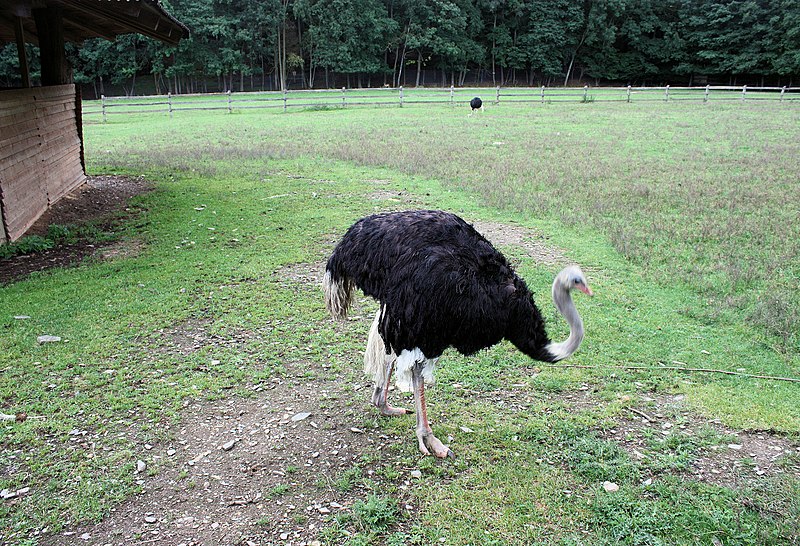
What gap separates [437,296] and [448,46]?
52.7m

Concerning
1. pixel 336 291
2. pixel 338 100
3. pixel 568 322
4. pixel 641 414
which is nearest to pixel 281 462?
pixel 336 291

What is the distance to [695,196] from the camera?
10.5m

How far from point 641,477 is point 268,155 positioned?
13.4 metres

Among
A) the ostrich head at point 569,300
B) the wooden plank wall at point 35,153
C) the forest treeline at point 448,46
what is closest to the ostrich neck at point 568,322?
the ostrich head at point 569,300

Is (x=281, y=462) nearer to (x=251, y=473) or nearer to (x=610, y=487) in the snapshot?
(x=251, y=473)

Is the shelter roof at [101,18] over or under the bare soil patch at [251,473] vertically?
over

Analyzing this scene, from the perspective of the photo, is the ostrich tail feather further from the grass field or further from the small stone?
the small stone

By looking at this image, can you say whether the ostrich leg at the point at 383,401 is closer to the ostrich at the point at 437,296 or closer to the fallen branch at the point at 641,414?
the ostrich at the point at 437,296

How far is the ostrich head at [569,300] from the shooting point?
3.51 meters

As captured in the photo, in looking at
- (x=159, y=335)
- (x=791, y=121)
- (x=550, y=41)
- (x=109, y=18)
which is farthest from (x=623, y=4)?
(x=159, y=335)

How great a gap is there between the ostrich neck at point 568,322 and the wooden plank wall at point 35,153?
7345 mm

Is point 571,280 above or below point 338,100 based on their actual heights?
below

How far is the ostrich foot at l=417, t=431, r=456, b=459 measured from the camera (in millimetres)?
3875

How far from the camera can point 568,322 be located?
3549mm
